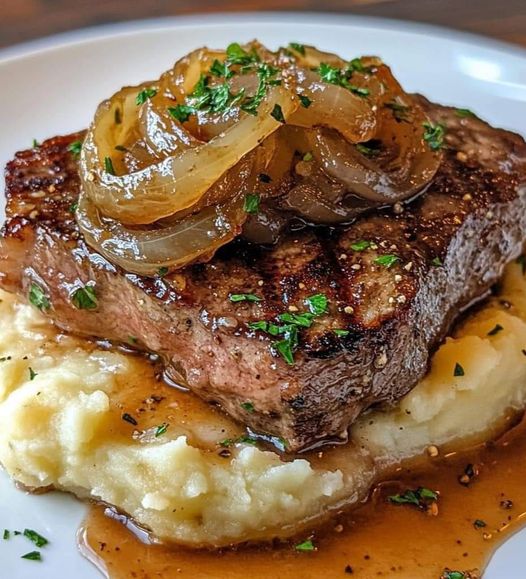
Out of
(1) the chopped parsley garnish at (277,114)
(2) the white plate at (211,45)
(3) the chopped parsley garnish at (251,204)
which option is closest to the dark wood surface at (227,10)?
(2) the white plate at (211,45)

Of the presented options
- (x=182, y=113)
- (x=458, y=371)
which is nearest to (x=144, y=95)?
(x=182, y=113)

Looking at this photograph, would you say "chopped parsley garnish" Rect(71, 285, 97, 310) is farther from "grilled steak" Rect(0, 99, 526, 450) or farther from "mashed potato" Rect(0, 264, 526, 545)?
"mashed potato" Rect(0, 264, 526, 545)

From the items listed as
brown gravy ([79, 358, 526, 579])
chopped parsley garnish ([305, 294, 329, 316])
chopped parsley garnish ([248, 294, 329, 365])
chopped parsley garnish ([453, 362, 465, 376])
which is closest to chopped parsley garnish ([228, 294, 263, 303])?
chopped parsley garnish ([248, 294, 329, 365])

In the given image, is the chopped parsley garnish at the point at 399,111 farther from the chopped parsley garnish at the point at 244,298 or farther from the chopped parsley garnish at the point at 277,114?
the chopped parsley garnish at the point at 244,298

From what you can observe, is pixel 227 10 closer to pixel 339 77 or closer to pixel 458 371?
pixel 339 77

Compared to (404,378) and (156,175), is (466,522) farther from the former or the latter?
(156,175)

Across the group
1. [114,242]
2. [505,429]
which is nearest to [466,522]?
[505,429]

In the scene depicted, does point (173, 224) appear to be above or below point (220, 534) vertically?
above
